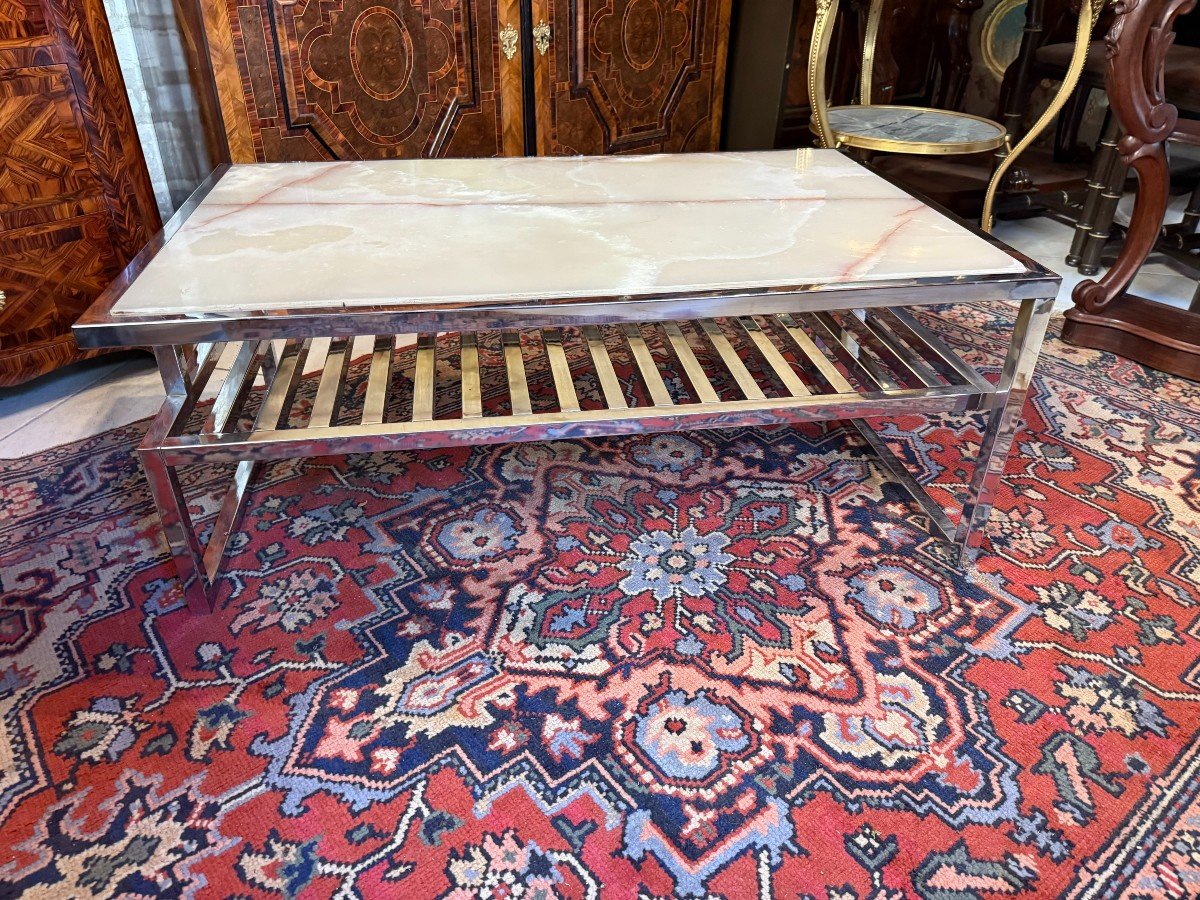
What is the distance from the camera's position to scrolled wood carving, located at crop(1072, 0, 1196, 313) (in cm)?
185

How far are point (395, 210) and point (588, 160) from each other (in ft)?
1.48

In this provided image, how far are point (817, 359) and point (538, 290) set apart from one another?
0.59 metres

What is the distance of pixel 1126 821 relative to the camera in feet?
3.37

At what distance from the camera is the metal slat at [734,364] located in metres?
1.39

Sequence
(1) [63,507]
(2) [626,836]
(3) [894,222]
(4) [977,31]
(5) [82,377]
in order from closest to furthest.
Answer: (2) [626,836] → (3) [894,222] → (1) [63,507] → (5) [82,377] → (4) [977,31]

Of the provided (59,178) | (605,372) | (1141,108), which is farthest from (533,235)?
(1141,108)

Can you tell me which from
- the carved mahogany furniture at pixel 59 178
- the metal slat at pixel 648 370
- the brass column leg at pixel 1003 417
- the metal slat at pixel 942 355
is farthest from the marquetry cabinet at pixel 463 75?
the brass column leg at pixel 1003 417

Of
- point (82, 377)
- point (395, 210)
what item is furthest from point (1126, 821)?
point (82, 377)

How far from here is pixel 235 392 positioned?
143 cm

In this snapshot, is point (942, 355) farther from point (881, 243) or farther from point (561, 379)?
point (561, 379)

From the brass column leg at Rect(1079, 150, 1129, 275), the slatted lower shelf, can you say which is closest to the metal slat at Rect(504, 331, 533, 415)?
the slatted lower shelf

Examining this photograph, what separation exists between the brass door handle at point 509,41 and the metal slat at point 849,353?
1.19m

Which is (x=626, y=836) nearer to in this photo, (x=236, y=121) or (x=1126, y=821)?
(x=1126, y=821)

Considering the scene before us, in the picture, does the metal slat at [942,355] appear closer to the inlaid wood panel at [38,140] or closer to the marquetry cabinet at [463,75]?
the marquetry cabinet at [463,75]
